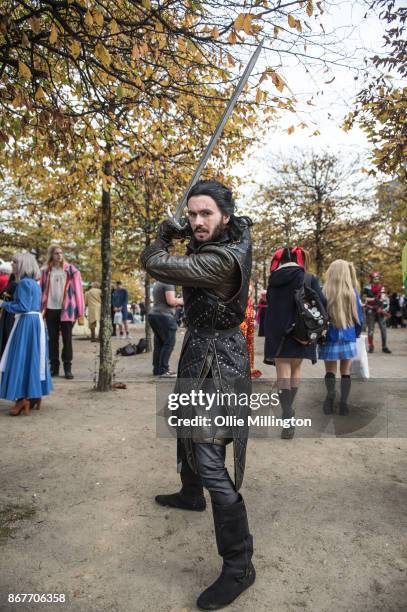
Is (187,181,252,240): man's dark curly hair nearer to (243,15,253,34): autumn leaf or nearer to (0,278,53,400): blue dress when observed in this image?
(243,15,253,34): autumn leaf

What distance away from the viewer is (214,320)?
2586mm

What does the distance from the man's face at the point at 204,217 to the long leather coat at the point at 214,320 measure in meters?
0.07

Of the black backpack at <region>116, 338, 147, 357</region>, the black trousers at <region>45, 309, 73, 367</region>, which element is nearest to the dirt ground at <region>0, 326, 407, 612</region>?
the black trousers at <region>45, 309, 73, 367</region>

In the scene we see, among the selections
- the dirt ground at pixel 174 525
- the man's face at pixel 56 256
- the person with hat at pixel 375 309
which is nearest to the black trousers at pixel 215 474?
the dirt ground at pixel 174 525

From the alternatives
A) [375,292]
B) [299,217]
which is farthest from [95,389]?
[299,217]

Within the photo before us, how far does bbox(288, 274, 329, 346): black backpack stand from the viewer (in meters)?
5.07

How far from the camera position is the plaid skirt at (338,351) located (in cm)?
582

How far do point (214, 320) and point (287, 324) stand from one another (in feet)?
9.15

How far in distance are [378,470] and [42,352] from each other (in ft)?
13.6

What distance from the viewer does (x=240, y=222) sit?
2680mm

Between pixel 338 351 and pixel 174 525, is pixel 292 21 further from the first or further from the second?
pixel 338 351

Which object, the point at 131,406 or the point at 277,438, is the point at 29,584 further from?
the point at 131,406

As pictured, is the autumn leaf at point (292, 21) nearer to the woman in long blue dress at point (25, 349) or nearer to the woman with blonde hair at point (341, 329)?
the woman with blonde hair at point (341, 329)

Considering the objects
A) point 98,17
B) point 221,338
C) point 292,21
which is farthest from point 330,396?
point 98,17
